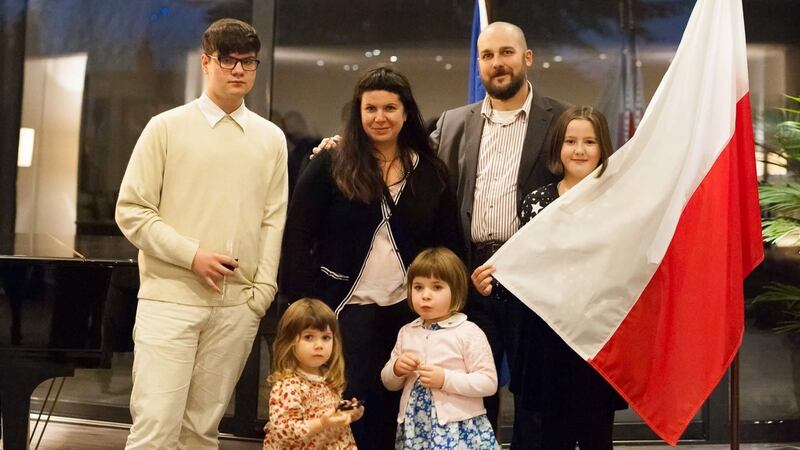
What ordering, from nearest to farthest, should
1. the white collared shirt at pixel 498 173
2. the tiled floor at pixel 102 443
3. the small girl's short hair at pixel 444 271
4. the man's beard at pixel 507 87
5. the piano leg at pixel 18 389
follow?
the small girl's short hair at pixel 444 271 → the white collared shirt at pixel 498 173 → the man's beard at pixel 507 87 → the piano leg at pixel 18 389 → the tiled floor at pixel 102 443

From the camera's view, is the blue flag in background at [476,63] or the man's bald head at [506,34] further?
the blue flag in background at [476,63]

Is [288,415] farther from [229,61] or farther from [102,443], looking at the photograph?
[102,443]

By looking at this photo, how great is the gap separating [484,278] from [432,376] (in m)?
0.39

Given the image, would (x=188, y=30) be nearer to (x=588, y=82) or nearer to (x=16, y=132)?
(x=16, y=132)

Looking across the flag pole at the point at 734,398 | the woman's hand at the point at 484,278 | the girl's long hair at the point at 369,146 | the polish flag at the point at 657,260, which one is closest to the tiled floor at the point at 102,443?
the flag pole at the point at 734,398

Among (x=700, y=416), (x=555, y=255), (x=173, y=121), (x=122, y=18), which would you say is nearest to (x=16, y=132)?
(x=122, y=18)

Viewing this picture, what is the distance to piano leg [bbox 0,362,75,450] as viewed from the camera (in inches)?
146

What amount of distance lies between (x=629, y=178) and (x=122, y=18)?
3471 millimetres

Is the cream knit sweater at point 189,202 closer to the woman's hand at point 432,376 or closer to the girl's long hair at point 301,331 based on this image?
the girl's long hair at point 301,331

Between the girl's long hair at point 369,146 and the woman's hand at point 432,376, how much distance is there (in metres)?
0.58

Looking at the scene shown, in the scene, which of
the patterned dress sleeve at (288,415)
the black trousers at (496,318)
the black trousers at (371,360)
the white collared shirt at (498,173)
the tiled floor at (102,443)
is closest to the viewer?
the patterned dress sleeve at (288,415)

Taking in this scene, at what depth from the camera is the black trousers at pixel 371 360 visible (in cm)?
310

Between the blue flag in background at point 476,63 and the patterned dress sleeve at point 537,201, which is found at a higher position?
the blue flag in background at point 476,63

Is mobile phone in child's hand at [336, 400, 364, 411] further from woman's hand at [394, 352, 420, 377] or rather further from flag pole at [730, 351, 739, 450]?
flag pole at [730, 351, 739, 450]
